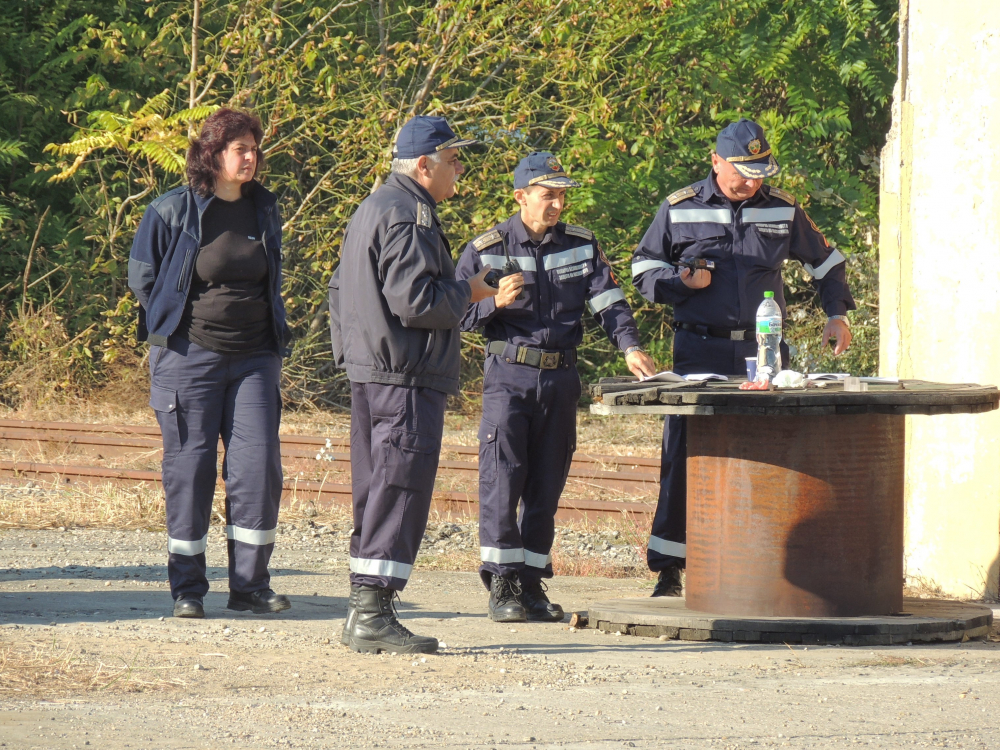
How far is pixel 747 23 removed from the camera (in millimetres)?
12875

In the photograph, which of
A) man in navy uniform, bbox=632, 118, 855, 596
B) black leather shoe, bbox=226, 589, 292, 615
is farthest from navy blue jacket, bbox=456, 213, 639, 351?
black leather shoe, bbox=226, 589, 292, 615

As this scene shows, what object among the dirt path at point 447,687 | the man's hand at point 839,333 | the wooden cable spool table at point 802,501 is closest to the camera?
the dirt path at point 447,687

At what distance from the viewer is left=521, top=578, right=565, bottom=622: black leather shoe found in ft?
19.7

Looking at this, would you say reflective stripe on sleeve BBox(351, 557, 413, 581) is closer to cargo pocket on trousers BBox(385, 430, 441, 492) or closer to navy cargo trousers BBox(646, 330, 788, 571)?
cargo pocket on trousers BBox(385, 430, 441, 492)

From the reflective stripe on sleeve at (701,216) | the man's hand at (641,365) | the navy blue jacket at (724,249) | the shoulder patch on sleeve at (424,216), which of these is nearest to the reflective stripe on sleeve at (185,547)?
the shoulder patch on sleeve at (424,216)

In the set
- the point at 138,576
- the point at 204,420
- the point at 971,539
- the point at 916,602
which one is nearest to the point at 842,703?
the point at 916,602

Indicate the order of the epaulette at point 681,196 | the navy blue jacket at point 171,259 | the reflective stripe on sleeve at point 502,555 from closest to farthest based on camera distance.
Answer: the navy blue jacket at point 171,259
the reflective stripe on sleeve at point 502,555
the epaulette at point 681,196

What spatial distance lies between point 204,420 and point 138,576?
4.51 ft

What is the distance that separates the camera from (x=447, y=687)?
4.51 meters

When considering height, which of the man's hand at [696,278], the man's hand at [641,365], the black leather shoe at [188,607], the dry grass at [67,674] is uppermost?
the man's hand at [696,278]

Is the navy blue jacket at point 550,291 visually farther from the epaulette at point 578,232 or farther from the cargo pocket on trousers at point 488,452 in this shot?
the cargo pocket on trousers at point 488,452

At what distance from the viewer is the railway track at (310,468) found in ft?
30.1

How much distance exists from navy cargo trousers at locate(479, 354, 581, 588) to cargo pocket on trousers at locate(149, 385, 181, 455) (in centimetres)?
131

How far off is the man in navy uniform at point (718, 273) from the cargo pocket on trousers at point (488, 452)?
0.88 metres
